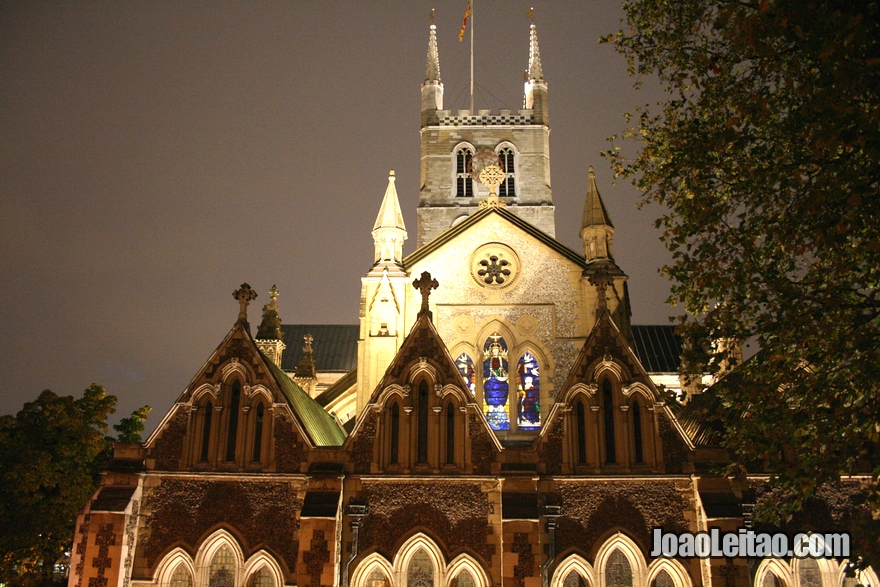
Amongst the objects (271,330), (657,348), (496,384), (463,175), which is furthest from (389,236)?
(463,175)

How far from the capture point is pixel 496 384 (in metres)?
26.0

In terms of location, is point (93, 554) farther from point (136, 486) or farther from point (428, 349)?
point (428, 349)

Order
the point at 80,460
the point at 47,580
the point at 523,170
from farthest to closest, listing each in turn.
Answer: the point at 523,170
the point at 47,580
the point at 80,460

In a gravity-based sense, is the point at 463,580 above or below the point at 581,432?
below

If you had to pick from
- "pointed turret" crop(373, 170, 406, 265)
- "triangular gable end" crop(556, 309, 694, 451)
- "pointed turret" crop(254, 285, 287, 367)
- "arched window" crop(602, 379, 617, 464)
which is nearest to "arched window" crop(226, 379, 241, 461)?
"triangular gable end" crop(556, 309, 694, 451)

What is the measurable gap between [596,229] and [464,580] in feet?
49.5

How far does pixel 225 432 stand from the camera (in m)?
17.8

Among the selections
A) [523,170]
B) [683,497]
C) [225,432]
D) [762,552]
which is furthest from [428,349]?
[523,170]

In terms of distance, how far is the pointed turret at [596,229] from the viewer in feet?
92.1

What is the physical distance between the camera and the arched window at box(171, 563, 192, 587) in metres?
16.8

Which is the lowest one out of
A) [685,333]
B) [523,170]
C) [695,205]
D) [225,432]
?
[225,432]

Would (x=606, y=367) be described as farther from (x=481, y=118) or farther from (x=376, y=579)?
(x=481, y=118)

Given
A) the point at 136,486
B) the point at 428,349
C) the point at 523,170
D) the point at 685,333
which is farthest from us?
the point at 523,170

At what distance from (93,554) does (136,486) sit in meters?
1.53
